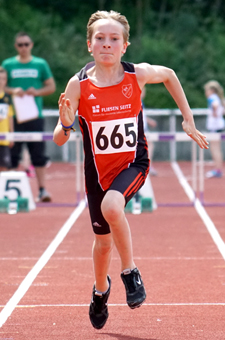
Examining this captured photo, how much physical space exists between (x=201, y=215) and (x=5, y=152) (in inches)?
127

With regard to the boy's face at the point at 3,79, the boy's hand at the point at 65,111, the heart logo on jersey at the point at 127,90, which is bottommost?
the boy's face at the point at 3,79

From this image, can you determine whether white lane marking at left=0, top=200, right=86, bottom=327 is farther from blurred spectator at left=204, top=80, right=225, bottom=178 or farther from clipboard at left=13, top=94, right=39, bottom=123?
blurred spectator at left=204, top=80, right=225, bottom=178

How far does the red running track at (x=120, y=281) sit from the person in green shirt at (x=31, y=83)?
0.80 metres

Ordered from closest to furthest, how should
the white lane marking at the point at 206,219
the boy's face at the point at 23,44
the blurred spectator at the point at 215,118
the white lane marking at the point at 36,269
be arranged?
the white lane marking at the point at 36,269 < the white lane marking at the point at 206,219 < the boy's face at the point at 23,44 < the blurred spectator at the point at 215,118

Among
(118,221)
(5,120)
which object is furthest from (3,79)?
(118,221)

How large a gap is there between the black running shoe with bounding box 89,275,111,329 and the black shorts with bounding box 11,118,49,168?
589 centimetres

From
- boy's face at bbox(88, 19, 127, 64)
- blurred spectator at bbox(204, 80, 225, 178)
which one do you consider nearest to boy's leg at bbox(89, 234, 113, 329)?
boy's face at bbox(88, 19, 127, 64)

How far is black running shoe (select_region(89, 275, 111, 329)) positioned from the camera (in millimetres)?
4438

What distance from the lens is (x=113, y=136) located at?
4480 millimetres

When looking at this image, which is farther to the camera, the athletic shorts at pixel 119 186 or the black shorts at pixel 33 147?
the black shorts at pixel 33 147

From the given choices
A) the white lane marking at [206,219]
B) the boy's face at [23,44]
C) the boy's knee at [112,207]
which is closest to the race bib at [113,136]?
the boy's knee at [112,207]

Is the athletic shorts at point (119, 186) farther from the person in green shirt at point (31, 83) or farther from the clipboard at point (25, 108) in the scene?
the clipboard at point (25, 108)

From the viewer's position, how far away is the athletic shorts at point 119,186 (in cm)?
438

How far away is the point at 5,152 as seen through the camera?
10.8 meters
